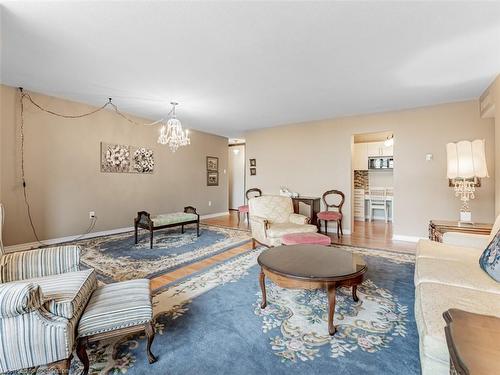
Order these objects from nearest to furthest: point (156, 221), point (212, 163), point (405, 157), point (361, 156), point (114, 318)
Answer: point (114, 318), point (156, 221), point (405, 157), point (361, 156), point (212, 163)

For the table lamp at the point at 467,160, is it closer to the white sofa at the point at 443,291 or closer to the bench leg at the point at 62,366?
the white sofa at the point at 443,291

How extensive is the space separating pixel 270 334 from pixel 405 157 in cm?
436

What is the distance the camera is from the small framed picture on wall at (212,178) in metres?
7.42

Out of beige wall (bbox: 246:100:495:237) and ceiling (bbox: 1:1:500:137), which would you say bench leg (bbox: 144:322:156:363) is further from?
beige wall (bbox: 246:100:495:237)

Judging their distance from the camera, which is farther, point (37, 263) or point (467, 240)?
point (467, 240)

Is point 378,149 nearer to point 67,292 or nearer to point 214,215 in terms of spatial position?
point 214,215

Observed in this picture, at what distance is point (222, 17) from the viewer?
2109 millimetres

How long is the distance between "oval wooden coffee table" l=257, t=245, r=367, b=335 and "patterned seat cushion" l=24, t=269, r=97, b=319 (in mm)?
1301

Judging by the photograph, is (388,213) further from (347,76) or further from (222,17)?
(222,17)

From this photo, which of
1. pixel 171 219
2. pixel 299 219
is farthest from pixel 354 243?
pixel 171 219

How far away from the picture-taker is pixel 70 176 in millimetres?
4469

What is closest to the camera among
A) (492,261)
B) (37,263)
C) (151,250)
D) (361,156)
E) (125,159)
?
(492,261)

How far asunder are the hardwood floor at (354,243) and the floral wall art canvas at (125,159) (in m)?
2.15

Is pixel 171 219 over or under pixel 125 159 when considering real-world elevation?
under
